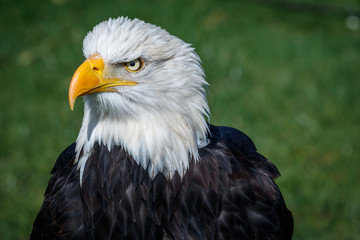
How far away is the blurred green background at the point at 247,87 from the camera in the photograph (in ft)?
15.8

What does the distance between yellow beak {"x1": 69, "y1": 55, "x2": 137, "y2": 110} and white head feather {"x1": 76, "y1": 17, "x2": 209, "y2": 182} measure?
0.03m

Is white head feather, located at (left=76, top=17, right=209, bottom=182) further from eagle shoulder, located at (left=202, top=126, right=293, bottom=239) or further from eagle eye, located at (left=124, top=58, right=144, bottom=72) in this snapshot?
eagle shoulder, located at (left=202, top=126, right=293, bottom=239)

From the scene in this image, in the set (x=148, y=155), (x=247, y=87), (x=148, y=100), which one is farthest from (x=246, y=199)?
(x=247, y=87)

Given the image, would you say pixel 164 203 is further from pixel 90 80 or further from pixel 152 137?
pixel 90 80

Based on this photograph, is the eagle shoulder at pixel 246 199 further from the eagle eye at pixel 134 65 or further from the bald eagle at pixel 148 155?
the eagle eye at pixel 134 65

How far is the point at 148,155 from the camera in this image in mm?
2441

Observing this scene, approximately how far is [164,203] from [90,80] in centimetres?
77

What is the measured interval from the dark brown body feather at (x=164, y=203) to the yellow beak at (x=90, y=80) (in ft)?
1.09

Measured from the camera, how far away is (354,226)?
14.6 feet

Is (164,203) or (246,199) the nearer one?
(164,203)

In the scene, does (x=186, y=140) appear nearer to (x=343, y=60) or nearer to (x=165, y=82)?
(x=165, y=82)

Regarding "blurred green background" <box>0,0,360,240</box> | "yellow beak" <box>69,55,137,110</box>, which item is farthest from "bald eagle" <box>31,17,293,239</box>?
"blurred green background" <box>0,0,360,240</box>

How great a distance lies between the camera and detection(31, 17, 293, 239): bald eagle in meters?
2.41

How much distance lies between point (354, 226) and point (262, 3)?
17.4 feet
